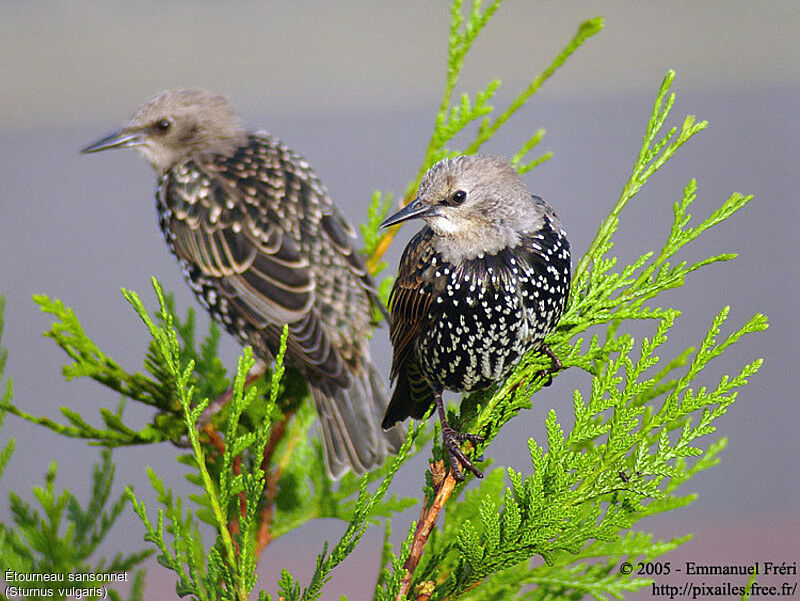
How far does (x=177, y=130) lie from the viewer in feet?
9.34

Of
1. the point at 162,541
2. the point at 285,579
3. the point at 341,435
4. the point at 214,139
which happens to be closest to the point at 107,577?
the point at 162,541

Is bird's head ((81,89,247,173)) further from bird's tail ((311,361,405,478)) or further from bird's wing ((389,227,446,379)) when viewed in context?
bird's wing ((389,227,446,379))

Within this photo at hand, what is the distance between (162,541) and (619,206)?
3.25 ft

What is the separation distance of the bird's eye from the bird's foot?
0.48 metres

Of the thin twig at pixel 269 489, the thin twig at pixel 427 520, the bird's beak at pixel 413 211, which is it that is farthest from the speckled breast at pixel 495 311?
the thin twig at pixel 269 489

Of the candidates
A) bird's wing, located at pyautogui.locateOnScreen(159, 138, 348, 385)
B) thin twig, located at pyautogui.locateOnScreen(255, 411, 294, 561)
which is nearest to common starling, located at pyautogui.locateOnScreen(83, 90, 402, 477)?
bird's wing, located at pyautogui.locateOnScreen(159, 138, 348, 385)

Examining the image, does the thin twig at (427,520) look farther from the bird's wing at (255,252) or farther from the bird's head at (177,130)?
the bird's head at (177,130)

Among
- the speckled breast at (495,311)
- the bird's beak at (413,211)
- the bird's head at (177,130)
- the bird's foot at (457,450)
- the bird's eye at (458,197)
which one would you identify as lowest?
the bird's foot at (457,450)

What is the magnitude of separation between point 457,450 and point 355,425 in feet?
3.05

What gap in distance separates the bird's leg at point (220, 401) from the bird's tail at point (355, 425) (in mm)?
263

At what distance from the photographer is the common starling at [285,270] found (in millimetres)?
2369

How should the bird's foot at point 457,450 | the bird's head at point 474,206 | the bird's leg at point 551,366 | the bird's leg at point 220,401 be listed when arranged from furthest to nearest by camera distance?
the bird's leg at point 220,401
the bird's head at point 474,206
the bird's leg at point 551,366
the bird's foot at point 457,450

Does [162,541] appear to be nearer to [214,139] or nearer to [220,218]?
[220,218]

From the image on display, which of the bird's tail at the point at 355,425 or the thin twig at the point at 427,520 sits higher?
the bird's tail at the point at 355,425
